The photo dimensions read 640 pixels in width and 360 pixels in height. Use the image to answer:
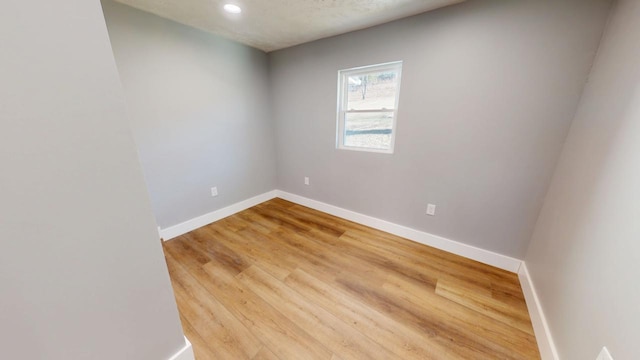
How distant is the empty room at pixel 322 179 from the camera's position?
2.29ft

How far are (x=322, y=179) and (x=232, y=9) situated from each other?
2.05m

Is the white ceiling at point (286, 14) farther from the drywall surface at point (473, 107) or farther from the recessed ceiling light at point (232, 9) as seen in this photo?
the drywall surface at point (473, 107)

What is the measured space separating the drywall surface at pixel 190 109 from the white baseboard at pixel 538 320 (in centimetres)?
315

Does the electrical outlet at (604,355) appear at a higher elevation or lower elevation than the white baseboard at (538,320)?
higher

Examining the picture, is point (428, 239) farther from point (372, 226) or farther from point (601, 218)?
point (601, 218)

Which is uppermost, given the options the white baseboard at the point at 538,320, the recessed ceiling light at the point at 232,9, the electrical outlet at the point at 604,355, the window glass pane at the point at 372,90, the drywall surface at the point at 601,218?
the recessed ceiling light at the point at 232,9

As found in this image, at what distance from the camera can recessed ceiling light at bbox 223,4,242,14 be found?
1793 mm

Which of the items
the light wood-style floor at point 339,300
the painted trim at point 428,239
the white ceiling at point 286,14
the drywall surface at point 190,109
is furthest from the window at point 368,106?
the drywall surface at point 190,109

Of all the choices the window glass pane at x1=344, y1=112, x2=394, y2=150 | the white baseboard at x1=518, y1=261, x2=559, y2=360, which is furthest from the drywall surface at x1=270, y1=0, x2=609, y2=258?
the white baseboard at x1=518, y1=261, x2=559, y2=360

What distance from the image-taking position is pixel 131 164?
83cm

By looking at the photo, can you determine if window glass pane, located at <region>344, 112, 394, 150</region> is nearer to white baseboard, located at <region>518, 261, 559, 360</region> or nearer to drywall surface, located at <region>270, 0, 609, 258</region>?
drywall surface, located at <region>270, 0, 609, 258</region>

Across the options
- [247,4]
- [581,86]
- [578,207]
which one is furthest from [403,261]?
[247,4]

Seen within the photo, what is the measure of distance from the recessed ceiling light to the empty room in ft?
0.06

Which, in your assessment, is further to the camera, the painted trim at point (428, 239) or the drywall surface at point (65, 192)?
the painted trim at point (428, 239)
